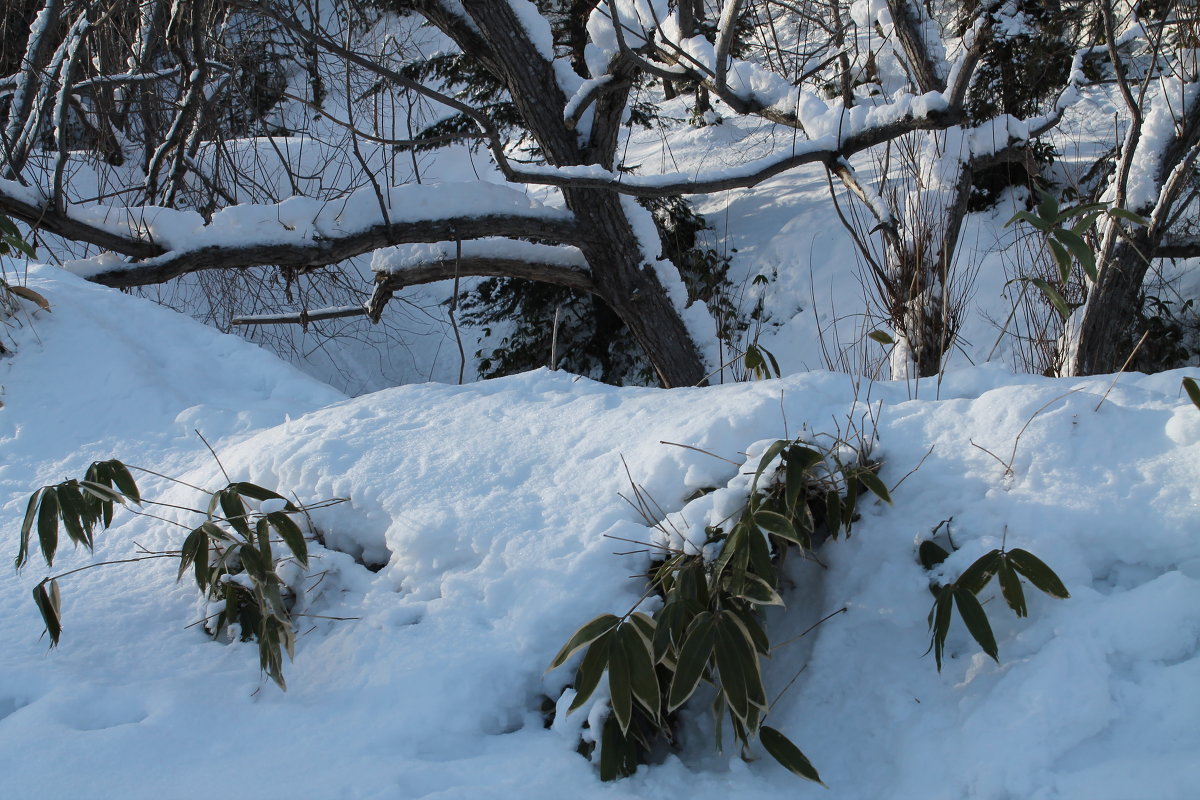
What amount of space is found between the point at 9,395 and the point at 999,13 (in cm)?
484

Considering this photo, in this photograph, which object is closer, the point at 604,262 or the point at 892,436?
the point at 892,436

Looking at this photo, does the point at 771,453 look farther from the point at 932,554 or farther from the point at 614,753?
the point at 614,753

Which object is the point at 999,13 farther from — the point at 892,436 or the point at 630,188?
the point at 892,436

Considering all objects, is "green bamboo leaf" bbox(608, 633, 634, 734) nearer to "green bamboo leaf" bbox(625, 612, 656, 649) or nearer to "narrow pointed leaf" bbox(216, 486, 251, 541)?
"green bamboo leaf" bbox(625, 612, 656, 649)

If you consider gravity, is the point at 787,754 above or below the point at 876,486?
below

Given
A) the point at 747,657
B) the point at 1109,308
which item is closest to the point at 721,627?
the point at 747,657

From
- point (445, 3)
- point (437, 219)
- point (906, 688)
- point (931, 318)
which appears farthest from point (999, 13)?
point (906, 688)

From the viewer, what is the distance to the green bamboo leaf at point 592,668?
1302 millimetres

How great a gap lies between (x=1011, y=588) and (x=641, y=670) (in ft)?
2.01

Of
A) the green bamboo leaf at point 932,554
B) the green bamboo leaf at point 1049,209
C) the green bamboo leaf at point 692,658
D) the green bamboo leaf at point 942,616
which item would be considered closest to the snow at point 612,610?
the green bamboo leaf at point 932,554

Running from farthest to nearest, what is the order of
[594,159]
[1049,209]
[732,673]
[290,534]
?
[594,159], [1049,209], [290,534], [732,673]

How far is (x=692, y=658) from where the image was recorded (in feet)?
4.30

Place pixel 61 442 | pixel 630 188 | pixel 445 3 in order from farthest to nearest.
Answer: pixel 445 3
pixel 630 188
pixel 61 442

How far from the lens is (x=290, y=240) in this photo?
11.7ft
